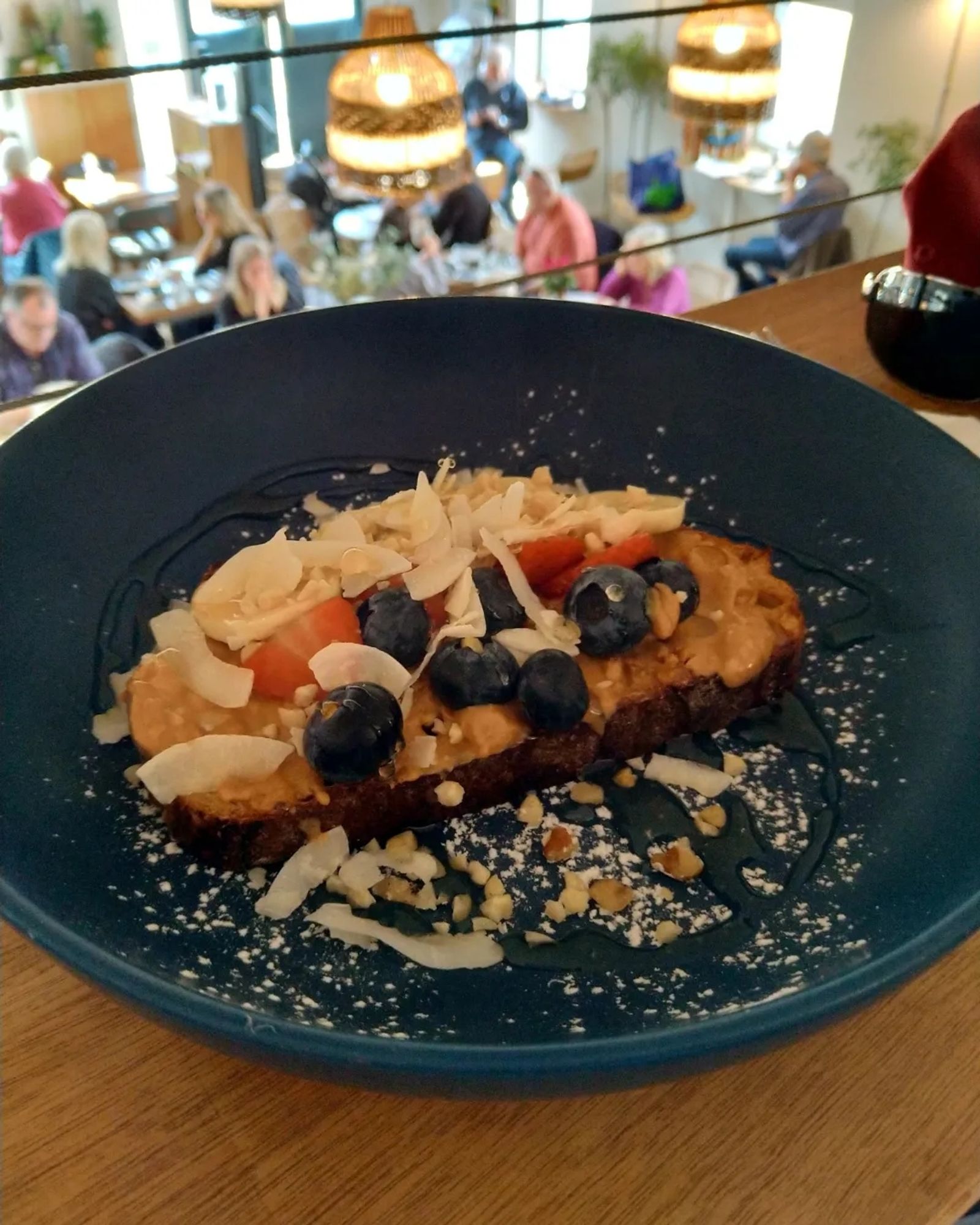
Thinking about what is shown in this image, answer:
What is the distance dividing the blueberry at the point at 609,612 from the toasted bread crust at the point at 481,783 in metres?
0.06

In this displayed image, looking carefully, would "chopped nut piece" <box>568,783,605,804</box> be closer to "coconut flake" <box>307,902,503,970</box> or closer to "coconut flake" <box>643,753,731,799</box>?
"coconut flake" <box>643,753,731,799</box>

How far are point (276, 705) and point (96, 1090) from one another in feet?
1.02

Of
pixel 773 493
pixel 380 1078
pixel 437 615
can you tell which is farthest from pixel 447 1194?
pixel 773 493

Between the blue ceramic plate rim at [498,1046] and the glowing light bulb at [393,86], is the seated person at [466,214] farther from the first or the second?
the blue ceramic plate rim at [498,1046]

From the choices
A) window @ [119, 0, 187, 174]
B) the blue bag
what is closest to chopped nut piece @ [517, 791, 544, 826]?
the blue bag

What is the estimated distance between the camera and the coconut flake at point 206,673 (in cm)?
84

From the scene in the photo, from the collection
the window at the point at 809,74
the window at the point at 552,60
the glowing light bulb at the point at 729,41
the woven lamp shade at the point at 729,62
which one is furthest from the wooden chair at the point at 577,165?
the glowing light bulb at the point at 729,41

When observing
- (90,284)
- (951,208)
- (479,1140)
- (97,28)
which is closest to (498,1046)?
(479,1140)

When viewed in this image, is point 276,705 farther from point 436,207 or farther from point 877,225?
point 436,207

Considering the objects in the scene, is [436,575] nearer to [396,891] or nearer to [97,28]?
[396,891]

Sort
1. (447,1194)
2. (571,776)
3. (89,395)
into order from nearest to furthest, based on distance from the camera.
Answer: (447,1194), (571,776), (89,395)

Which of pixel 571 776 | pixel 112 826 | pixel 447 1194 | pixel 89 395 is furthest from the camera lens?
pixel 89 395

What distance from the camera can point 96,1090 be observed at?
0.69m

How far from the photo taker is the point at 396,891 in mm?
795
